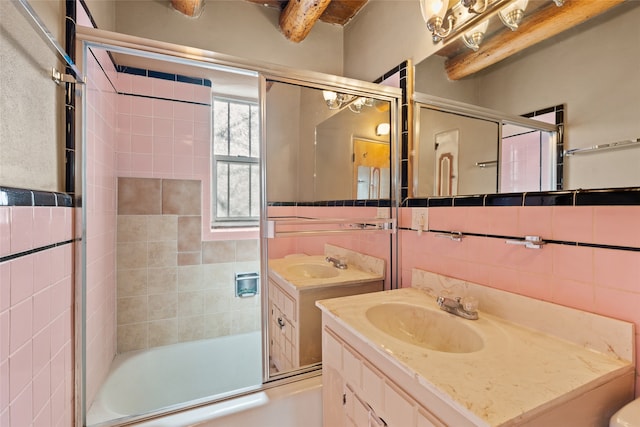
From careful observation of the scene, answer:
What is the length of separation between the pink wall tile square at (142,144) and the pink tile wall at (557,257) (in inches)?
77.6

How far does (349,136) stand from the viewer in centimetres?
168

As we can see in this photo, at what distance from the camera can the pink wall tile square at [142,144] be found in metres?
1.94

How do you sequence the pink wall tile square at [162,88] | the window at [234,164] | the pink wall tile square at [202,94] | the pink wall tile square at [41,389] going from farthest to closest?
the window at [234,164] → the pink wall tile square at [202,94] → the pink wall tile square at [162,88] → the pink wall tile square at [41,389]

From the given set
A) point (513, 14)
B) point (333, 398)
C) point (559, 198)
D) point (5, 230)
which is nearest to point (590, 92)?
point (559, 198)

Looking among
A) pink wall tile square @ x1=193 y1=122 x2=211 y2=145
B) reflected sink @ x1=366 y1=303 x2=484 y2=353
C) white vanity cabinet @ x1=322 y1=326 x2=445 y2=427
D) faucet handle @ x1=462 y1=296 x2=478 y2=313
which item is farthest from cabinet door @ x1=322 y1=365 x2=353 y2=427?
pink wall tile square @ x1=193 y1=122 x2=211 y2=145

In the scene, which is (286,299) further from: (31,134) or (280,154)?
(31,134)

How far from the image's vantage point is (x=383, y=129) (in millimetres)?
1657

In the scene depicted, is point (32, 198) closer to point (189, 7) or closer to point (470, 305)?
point (470, 305)

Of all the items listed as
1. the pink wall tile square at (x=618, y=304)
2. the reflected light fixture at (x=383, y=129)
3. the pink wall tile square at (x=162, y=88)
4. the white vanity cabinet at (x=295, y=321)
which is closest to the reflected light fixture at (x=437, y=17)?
the reflected light fixture at (x=383, y=129)

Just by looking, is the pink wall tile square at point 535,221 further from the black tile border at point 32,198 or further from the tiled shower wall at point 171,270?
the tiled shower wall at point 171,270

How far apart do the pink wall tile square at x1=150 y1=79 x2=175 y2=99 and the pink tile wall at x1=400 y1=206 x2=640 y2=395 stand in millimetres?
2031

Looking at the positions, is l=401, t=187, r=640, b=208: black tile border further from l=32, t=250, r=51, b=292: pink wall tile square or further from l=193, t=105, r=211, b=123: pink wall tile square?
l=193, t=105, r=211, b=123: pink wall tile square

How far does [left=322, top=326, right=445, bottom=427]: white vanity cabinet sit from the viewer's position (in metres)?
0.73

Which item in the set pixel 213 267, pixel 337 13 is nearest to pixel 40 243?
pixel 213 267
